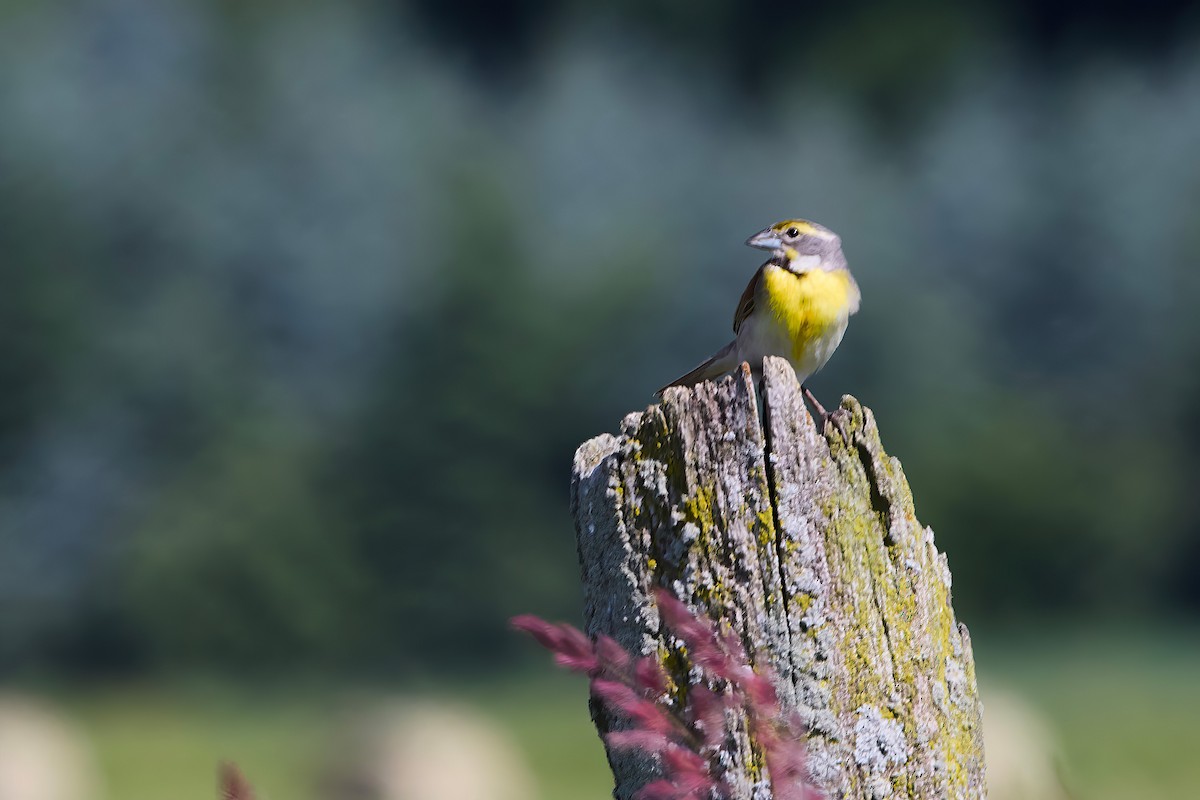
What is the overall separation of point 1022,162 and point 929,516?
11.6m

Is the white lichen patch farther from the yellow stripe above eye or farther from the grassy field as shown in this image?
the grassy field

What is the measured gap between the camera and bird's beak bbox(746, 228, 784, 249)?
5.95 metres

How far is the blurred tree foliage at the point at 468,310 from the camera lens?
27562 millimetres

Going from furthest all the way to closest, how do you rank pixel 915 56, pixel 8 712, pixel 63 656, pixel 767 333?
1. pixel 915 56
2. pixel 63 656
3. pixel 8 712
4. pixel 767 333

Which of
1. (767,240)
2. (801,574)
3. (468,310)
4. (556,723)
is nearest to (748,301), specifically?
(767,240)

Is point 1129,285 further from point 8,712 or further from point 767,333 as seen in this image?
point 767,333

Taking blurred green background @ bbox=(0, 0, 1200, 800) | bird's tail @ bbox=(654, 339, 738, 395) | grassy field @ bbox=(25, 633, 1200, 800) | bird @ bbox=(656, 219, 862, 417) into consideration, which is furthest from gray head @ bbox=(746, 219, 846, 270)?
blurred green background @ bbox=(0, 0, 1200, 800)

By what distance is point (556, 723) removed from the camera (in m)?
20.8

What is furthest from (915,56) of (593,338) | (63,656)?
(63,656)

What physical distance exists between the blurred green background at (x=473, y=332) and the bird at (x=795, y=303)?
13.2m

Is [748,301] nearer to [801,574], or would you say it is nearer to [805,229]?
[805,229]

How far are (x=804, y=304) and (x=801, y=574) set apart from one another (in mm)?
3103

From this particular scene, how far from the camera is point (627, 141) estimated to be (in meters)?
37.9

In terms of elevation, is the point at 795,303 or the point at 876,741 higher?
the point at 795,303
